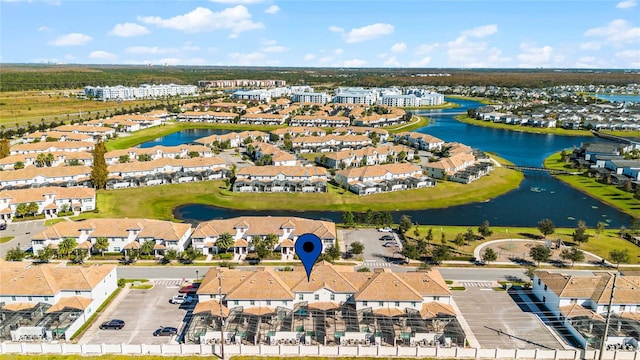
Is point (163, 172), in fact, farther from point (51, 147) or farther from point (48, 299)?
point (48, 299)

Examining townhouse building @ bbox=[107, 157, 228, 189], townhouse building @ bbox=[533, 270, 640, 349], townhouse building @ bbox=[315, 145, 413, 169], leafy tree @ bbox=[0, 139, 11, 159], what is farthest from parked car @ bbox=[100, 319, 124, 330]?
leafy tree @ bbox=[0, 139, 11, 159]

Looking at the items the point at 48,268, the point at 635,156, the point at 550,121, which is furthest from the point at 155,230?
the point at 550,121

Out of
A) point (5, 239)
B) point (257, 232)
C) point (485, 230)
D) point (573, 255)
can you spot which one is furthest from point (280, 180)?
point (573, 255)

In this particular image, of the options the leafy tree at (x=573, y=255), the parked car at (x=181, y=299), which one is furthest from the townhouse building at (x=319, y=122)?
the parked car at (x=181, y=299)

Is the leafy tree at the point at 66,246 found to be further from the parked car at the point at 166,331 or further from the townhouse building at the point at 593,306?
the townhouse building at the point at 593,306

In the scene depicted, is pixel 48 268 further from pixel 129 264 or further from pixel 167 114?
pixel 167 114
